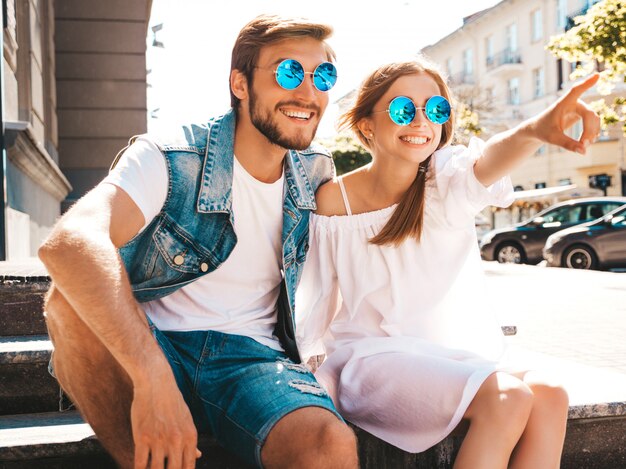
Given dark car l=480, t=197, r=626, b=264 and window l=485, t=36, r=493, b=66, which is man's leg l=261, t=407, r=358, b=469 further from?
window l=485, t=36, r=493, b=66

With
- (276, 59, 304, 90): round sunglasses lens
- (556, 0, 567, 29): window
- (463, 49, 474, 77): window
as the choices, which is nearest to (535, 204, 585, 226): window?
(276, 59, 304, 90): round sunglasses lens

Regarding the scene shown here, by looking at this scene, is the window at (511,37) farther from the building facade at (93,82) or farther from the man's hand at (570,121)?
the man's hand at (570,121)

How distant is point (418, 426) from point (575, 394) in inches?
35.1

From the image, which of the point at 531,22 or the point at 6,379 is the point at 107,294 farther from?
the point at 531,22

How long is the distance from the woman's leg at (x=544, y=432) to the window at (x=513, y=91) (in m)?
41.4

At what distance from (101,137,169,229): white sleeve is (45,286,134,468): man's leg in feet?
1.27

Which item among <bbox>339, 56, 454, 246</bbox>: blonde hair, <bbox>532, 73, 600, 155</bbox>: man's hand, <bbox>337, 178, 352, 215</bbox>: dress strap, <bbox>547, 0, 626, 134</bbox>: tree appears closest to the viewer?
<bbox>532, 73, 600, 155</bbox>: man's hand

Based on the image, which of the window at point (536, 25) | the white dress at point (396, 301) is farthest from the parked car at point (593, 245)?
the window at point (536, 25)

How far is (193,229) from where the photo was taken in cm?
259

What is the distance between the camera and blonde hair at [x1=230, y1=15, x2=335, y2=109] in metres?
2.73

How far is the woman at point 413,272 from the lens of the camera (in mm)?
2459

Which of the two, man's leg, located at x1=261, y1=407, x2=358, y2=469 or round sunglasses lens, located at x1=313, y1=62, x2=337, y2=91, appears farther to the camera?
round sunglasses lens, located at x1=313, y1=62, x2=337, y2=91

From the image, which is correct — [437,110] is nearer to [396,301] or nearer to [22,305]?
[396,301]

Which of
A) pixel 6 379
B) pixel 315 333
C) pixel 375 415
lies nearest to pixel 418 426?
pixel 375 415
